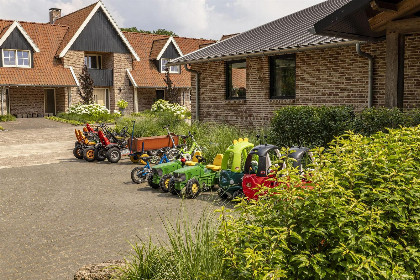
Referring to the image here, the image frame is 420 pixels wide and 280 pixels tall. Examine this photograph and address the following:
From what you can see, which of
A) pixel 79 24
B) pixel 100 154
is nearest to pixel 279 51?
pixel 100 154

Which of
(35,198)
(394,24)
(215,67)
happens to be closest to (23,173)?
(35,198)

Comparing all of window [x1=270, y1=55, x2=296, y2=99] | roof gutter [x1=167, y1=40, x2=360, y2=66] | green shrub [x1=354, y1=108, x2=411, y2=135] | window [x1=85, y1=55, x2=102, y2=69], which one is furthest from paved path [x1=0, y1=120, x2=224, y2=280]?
window [x1=85, y1=55, x2=102, y2=69]

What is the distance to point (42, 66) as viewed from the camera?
34531 mm

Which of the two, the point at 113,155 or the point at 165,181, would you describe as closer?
the point at 165,181

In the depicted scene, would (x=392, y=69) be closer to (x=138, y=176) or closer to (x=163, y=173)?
(x=163, y=173)

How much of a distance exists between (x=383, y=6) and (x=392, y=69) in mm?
1506

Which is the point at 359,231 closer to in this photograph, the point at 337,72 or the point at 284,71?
the point at 337,72

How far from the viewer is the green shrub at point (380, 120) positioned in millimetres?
9328

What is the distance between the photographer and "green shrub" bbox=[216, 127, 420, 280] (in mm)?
2801

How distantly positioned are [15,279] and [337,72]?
11.8 metres

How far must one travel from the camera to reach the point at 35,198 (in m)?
9.23

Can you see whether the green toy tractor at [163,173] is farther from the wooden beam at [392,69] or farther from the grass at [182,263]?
the grass at [182,263]

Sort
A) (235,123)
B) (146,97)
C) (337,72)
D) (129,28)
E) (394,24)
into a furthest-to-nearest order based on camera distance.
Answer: (129,28)
(146,97)
(235,123)
(337,72)
(394,24)

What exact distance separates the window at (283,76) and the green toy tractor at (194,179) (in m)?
7.30
